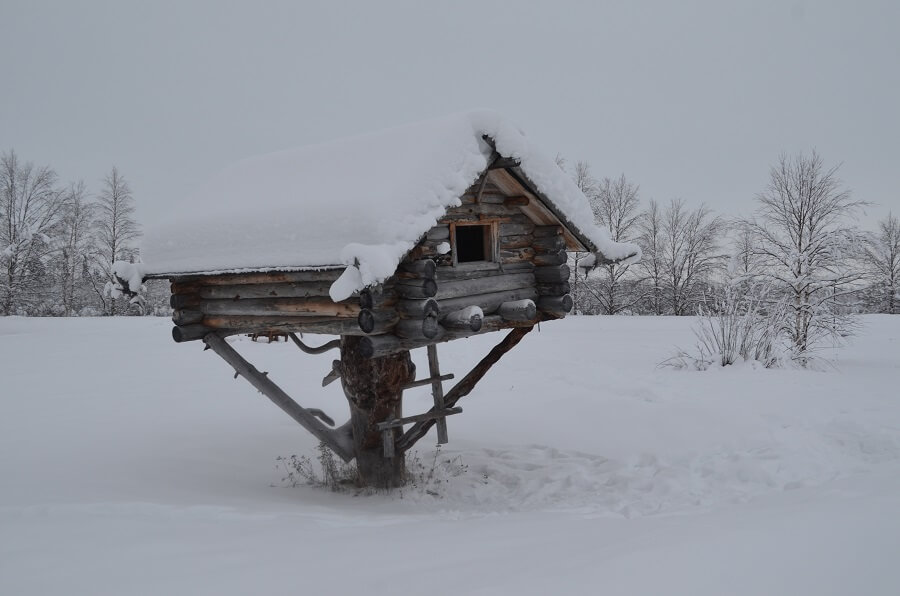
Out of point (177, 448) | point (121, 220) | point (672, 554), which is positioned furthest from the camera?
point (121, 220)

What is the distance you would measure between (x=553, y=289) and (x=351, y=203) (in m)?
2.61

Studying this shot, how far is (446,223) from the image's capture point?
6070 millimetres

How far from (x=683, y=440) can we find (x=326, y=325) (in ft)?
17.1

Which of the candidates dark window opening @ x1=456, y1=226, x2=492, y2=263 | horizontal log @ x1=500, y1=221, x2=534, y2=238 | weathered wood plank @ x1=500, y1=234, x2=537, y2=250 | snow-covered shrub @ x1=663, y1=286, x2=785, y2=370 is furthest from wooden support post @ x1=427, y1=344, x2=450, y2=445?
snow-covered shrub @ x1=663, y1=286, x2=785, y2=370

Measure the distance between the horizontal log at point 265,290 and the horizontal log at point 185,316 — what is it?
21 centimetres

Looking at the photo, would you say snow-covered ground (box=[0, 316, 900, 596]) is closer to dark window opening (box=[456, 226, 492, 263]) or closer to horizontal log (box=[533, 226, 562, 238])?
dark window opening (box=[456, 226, 492, 263])

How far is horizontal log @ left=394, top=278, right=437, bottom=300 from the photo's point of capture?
18.4 ft

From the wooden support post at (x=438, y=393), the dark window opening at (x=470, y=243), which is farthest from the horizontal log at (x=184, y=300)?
the dark window opening at (x=470, y=243)

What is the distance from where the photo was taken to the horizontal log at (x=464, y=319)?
5914 millimetres

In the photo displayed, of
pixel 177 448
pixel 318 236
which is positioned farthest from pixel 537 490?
pixel 177 448

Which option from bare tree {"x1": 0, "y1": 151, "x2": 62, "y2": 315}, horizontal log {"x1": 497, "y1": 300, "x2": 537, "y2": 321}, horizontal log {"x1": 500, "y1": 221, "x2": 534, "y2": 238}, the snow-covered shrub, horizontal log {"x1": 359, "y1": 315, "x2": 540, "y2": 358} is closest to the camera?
horizontal log {"x1": 359, "y1": 315, "x2": 540, "y2": 358}

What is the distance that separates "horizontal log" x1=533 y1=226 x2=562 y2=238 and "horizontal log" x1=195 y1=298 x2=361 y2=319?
92.9 inches

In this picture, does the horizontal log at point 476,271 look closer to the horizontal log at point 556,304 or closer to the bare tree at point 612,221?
the horizontal log at point 556,304

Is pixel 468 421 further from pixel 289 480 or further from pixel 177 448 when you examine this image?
pixel 177 448
